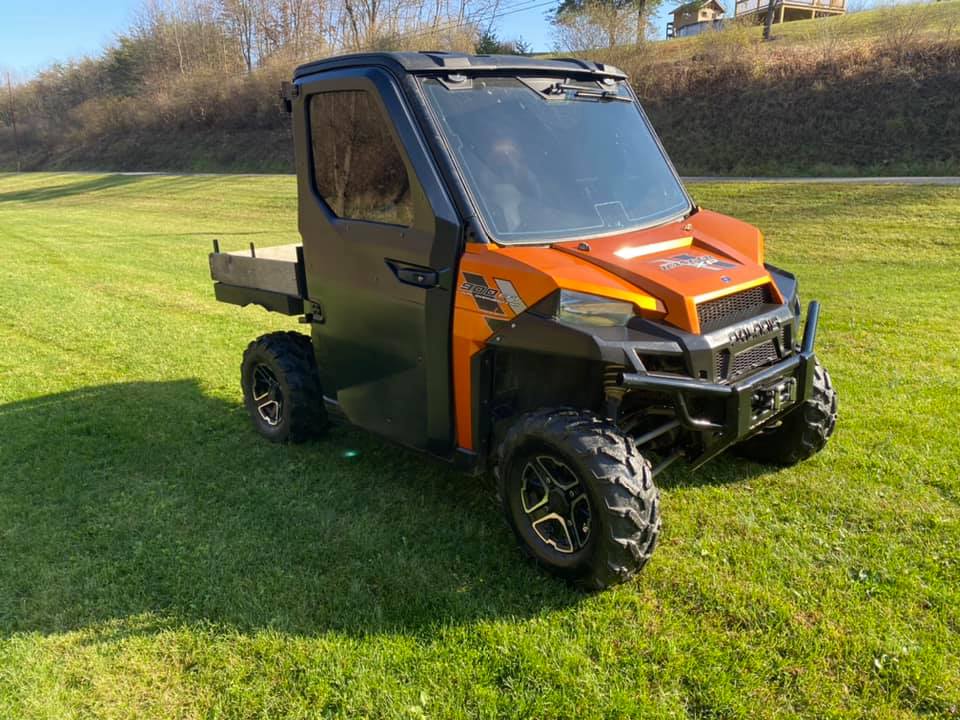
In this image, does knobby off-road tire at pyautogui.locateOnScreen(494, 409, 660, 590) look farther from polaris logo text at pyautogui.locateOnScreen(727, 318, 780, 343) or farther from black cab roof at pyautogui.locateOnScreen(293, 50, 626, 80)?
black cab roof at pyautogui.locateOnScreen(293, 50, 626, 80)

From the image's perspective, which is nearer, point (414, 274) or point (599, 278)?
point (599, 278)

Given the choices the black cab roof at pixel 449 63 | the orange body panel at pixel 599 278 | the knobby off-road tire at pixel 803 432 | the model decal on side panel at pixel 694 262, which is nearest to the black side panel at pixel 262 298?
the black cab roof at pixel 449 63

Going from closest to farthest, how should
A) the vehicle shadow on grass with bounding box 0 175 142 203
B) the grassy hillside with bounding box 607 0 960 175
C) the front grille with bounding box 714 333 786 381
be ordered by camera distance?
1. the front grille with bounding box 714 333 786 381
2. the grassy hillside with bounding box 607 0 960 175
3. the vehicle shadow on grass with bounding box 0 175 142 203

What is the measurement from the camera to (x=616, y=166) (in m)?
3.79

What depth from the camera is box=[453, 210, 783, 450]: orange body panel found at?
9.87 feet

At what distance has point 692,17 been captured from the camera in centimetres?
4684

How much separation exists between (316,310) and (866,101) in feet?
80.5

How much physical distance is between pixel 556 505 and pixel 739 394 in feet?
3.00

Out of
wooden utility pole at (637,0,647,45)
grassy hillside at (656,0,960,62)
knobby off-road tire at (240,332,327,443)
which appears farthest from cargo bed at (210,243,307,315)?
wooden utility pole at (637,0,647,45)

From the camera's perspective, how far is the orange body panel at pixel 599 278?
3.01 metres

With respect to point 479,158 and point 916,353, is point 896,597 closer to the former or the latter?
point 479,158

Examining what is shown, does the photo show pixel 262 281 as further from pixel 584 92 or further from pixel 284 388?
pixel 584 92

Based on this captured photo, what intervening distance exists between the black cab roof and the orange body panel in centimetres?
88

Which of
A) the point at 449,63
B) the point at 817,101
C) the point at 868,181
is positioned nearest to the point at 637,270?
the point at 449,63
